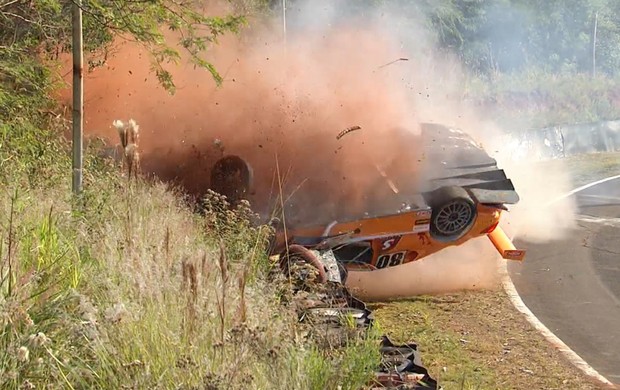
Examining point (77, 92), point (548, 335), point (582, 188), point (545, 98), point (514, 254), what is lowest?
point (548, 335)

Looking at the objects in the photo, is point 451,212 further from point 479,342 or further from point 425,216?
point 479,342

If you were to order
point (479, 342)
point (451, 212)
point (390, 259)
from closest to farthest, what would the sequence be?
point (479, 342)
point (390, 259)
point (451, 212)

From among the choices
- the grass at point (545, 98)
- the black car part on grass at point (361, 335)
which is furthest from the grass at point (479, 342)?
the grass at point (545, 98)

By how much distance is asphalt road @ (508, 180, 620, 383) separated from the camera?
9742 mm

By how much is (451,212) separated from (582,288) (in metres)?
2.43

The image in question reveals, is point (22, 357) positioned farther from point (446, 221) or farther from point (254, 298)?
point (446, 221)

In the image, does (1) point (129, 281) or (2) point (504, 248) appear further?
(2) point (504, 248)

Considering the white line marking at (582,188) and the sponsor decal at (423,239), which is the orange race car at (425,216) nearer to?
the sponsor decal at (423,239)

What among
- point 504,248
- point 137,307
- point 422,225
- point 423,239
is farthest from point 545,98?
point 137,307

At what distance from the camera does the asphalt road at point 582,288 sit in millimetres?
9742

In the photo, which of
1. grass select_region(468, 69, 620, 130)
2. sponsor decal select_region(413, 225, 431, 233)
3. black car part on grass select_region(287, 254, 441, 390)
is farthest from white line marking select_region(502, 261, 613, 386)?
grass select_region(468, 69, 620, 130)

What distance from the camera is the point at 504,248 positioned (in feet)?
40.4

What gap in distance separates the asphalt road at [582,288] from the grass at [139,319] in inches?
191

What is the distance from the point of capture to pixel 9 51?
9.42 metres
